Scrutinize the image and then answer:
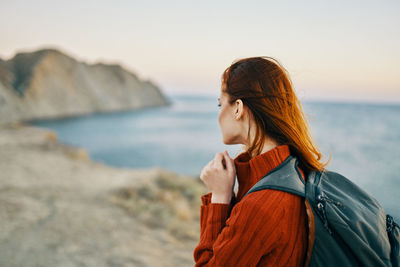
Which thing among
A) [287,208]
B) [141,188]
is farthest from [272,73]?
[141,188]

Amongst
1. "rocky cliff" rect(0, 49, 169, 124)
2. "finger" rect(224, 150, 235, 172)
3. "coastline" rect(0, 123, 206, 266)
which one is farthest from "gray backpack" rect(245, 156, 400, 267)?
"rocky cliff" rect(0, 49, 169, 124)

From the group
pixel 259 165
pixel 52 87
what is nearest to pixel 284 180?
pixel 259 165

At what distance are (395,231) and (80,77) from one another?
78.9 metres

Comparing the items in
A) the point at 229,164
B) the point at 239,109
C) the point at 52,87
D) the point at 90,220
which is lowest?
the point at 52,87

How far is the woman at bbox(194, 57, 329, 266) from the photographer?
105cm

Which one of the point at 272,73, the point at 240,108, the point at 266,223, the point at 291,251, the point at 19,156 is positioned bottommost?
the point at 19,156

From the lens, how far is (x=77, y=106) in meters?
67.4

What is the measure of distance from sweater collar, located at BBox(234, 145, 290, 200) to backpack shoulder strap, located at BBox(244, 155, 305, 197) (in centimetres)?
3

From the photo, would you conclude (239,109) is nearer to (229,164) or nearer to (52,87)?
(229,164)

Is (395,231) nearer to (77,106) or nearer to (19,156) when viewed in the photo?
(19,156)

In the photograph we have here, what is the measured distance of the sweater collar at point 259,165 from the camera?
122 cm

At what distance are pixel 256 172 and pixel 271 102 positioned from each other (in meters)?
0.32

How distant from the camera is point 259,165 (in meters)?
1.24

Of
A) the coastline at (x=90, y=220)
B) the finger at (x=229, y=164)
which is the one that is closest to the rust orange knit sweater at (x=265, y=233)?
the finger at (x=229, y=164)
